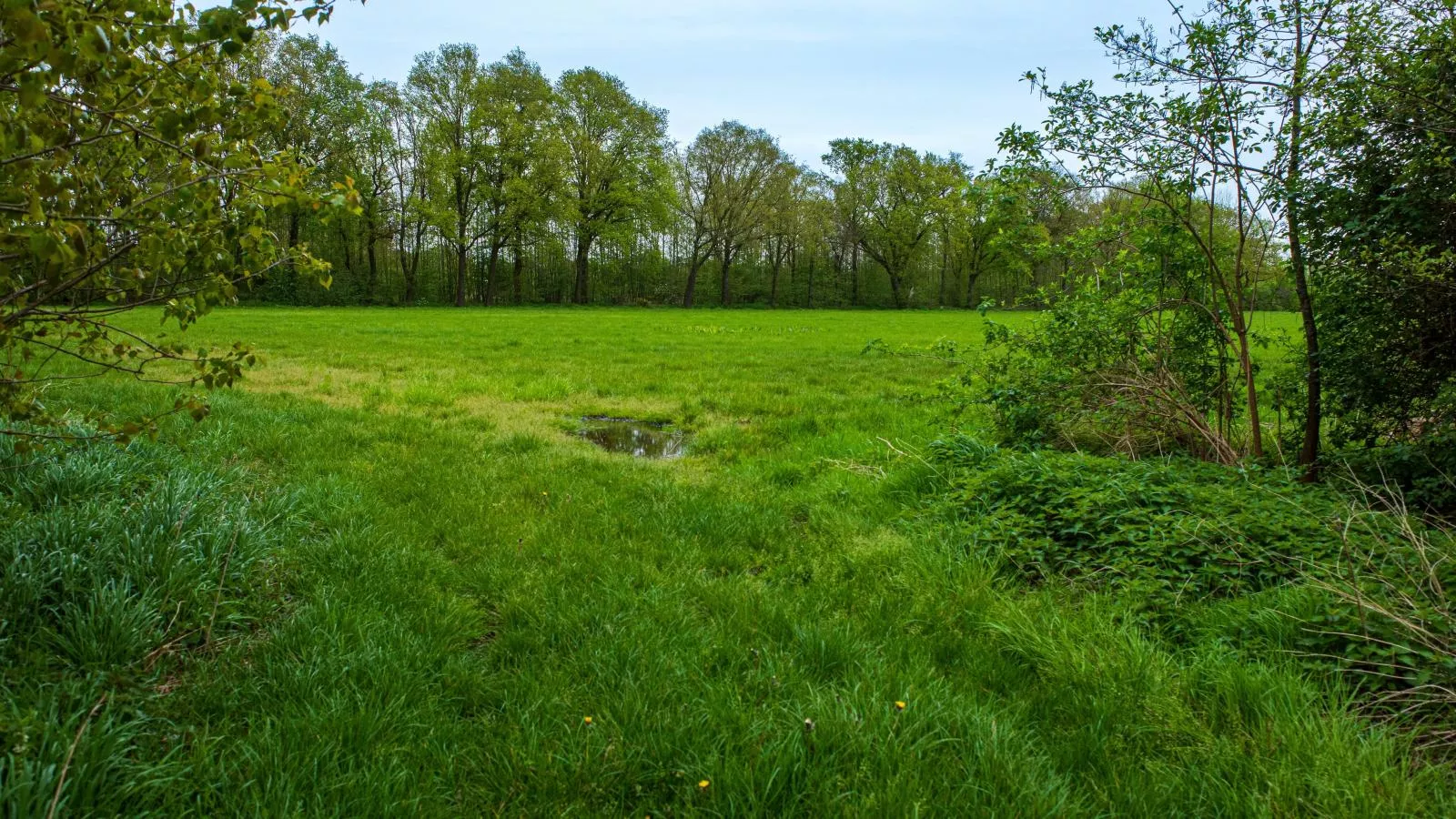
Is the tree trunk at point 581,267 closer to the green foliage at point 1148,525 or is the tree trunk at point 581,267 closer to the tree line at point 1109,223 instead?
the tree line at point 1109,223

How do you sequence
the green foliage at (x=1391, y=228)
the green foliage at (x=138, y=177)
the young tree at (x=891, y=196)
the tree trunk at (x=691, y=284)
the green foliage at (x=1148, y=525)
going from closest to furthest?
the green foliage at (x=138, y=177) < the green foliage at (x=1148, y=525) < the green foliage at (x=1391, y=228) < the tree trunk at (x=691, y=284) < the young tree at (x=891, y=196)

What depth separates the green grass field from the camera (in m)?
2.05

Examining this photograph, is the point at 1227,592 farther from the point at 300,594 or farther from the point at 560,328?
the point at 560,328

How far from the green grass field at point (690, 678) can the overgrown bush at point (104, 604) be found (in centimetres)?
5

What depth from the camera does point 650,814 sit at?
2.04m

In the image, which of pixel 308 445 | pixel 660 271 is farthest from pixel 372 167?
pixel 308 445

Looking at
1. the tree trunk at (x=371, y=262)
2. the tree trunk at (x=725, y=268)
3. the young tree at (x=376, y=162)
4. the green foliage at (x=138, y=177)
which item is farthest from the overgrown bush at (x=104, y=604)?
the tree trunk at (x=725, y=268)

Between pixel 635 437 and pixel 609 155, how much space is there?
39805 millimetres

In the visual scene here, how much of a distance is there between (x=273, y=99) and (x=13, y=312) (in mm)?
1156

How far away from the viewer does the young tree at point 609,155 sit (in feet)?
137

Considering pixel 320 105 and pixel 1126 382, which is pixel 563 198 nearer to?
pixel 320 105

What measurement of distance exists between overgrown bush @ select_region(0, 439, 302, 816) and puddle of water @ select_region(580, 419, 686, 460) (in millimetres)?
3233

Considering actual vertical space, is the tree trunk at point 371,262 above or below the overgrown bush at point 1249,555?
above

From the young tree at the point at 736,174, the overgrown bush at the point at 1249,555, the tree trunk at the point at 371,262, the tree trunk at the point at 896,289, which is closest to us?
the overgrown bush at the point at 1249,555
